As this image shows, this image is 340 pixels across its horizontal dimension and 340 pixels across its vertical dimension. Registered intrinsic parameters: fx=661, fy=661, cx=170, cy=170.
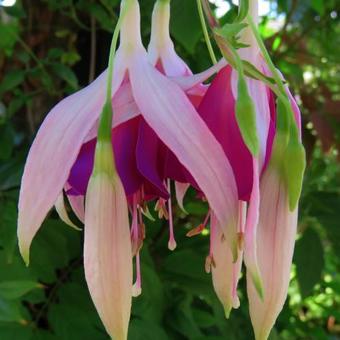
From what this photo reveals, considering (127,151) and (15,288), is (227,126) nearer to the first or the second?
(127,151)

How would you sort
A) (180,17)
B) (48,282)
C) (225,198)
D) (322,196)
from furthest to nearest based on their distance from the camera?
(322,196), (48,282), (180,17), (225,198)

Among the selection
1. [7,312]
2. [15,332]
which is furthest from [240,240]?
[15,332]

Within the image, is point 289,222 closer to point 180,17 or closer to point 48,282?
point 180,17

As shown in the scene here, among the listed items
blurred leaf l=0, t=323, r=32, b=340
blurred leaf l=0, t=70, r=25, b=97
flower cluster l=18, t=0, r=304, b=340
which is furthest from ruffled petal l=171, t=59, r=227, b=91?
blurred leaf l=0, t=70, r=25, b=97

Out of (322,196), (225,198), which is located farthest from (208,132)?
(322,196)

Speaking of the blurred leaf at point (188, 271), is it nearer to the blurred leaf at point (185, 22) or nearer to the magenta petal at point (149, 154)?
the blurred leaf at point (185, 22)

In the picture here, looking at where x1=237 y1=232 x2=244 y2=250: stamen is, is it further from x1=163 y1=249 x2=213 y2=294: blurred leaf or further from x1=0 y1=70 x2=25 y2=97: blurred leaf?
x1=0 y1=70 x2=25 y2=97: blurred leaf
